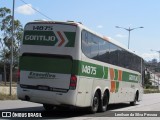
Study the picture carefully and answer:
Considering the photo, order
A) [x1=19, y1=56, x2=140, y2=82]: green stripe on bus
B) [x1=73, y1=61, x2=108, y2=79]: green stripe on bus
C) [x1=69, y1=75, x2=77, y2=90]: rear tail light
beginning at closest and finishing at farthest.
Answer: [x1=69, y1=75, x2=77, y2=90]: rear tail light → [x1=19, y1=56, x2=140, y2=82]: green stripe on bus → [x1=73, y1=61, x2=108, y2=79]: green stripe on bus

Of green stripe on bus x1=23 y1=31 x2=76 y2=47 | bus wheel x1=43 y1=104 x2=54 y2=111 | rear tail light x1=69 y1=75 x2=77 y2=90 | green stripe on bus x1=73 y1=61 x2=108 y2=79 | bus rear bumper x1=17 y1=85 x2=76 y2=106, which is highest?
green stripe on bus x1=23 y1=31 x2=76 y2=47

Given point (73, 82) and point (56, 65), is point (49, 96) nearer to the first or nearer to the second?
point (73, 82)

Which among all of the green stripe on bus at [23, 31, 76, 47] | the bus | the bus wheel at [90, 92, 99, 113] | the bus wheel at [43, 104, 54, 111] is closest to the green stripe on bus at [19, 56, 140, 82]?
the bus

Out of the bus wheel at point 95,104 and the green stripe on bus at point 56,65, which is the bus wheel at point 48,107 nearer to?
the bus wheel at point 95,104

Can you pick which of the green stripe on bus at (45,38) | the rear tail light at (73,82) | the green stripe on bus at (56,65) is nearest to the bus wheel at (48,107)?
the green stripe on bus at (56,65)

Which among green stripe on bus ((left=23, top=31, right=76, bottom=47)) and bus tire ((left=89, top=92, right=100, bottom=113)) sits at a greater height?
green stripe on bus ((left=23, top=31, right=76, bottom=47))

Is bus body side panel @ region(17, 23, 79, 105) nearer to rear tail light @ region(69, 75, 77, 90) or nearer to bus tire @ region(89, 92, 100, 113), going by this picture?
rear tail light @ region(69, 75, 77, 90)

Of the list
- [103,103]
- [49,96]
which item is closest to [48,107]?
[103,103]

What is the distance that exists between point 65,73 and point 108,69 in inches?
168

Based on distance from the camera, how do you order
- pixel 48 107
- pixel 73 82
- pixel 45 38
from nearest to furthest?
pixel 73 82 → pixel 45 38 → pixel 48 107

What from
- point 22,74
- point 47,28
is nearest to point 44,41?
point 47,28

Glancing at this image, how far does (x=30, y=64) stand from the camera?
52.7 feet

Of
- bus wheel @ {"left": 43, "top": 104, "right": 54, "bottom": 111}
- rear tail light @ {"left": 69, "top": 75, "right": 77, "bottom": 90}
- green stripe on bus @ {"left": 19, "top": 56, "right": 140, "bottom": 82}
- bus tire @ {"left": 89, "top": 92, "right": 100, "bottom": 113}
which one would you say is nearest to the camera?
rear tail light @ {"left": 69, "top": 75, "right": 77, "bottom": 90}

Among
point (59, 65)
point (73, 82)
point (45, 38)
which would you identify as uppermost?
point (45, 38)
